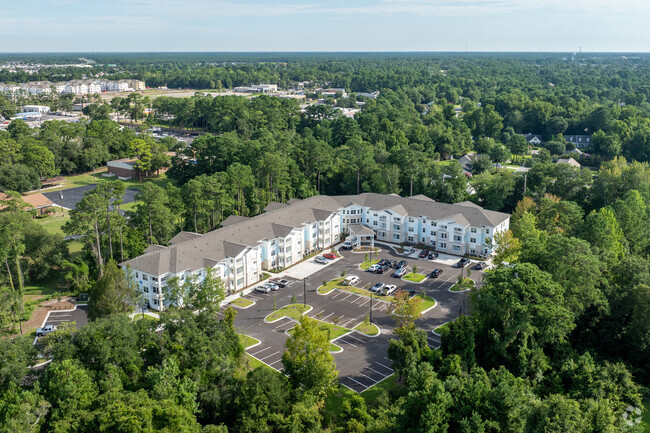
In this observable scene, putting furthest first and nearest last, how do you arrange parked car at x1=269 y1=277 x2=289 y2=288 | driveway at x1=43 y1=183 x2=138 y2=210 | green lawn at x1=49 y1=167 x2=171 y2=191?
green lawn at x1=49 y1=167 x2=171 y2=191 → driveway at x1=43 y1=183 x2=138 y2=210 → parked car at x1=269 y1=277 x2=289 y2=288

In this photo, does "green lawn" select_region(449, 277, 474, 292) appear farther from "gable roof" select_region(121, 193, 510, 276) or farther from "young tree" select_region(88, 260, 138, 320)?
"young tree" select_region(88, 260, 138, 320)

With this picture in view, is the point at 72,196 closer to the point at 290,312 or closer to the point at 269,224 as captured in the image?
the point at 269,224

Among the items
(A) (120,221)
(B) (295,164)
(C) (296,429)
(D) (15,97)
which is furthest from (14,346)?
(D) (15,97)

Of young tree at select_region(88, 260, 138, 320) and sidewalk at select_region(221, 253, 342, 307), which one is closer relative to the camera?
young tree at select_region(88, 260, 138, 320)

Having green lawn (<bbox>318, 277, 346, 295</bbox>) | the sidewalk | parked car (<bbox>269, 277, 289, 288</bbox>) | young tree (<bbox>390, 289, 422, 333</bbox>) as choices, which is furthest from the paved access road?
young tree (<bbox>390, 289, 422, 333</bbox>)

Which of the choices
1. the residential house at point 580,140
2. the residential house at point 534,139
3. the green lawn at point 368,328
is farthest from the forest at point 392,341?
the residential house at point 580,140
